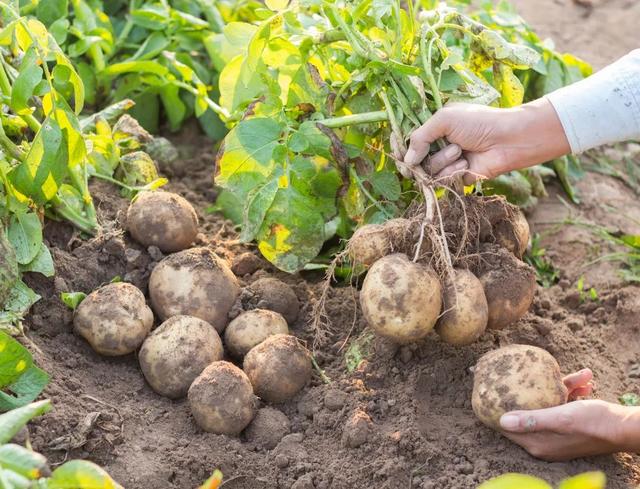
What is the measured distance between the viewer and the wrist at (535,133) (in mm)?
2430

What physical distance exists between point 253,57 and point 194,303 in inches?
29.7

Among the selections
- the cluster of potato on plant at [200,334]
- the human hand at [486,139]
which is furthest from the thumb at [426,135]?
the cluster of potato on plant at [200,334]

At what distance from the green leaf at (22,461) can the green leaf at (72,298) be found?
2.75 ft

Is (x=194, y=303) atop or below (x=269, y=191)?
below

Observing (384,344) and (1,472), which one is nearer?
(1,472)

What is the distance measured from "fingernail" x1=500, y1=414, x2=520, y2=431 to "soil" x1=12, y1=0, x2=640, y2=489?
4.2 inches

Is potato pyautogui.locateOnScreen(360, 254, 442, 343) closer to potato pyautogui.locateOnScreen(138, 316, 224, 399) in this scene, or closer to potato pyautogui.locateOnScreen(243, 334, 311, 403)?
potato pyautogui.locateOnScreen(243, 334, 311, 403)

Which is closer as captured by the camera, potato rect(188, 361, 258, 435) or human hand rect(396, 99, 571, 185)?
potato rect(188, 361, 258, 435)

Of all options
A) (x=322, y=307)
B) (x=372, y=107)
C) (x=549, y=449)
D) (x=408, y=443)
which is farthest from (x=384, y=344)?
(x=372, y=107)

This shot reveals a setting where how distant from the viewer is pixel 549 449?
2.11 meters

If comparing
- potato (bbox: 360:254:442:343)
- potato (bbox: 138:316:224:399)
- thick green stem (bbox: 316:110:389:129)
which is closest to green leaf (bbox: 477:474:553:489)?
potato (bbox: 360:254:442:343)

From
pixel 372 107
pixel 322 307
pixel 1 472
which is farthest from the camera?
pixel 372 107

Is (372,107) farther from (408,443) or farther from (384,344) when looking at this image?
(408,443)

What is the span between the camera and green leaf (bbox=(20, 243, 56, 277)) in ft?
7.85
